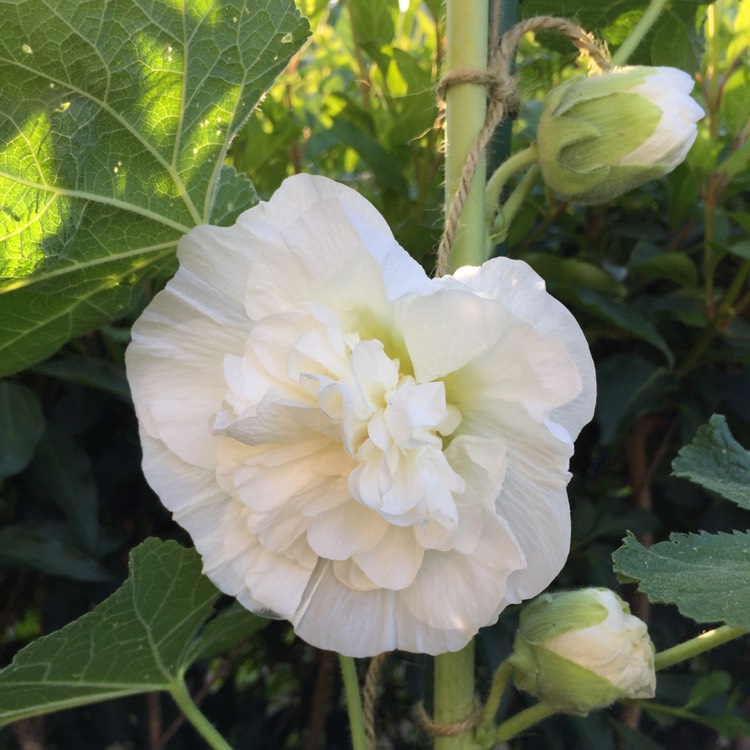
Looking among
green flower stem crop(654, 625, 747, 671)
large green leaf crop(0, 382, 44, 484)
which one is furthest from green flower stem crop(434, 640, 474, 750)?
large green leaf crop(0, 382, 44, 484)

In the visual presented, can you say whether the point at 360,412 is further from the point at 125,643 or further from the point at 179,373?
the point at 125,643

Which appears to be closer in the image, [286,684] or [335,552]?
[335,552]

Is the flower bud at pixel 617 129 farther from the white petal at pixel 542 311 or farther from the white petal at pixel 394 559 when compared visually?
the white petal at pixel 394 559

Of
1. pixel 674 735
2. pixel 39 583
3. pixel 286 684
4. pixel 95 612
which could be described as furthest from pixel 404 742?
pixel 95 612

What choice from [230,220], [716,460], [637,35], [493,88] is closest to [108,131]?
[230,220]

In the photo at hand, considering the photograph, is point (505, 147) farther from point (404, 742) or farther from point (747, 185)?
point (404, 742)

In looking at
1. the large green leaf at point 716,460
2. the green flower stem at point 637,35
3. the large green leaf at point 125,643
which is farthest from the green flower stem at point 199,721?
the green flower stem at point 637,35
